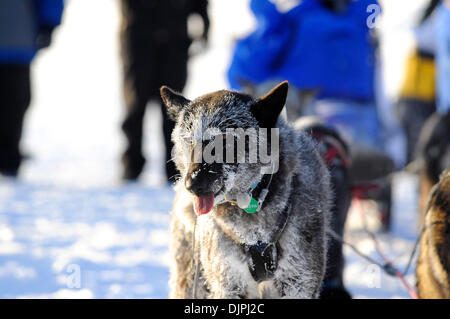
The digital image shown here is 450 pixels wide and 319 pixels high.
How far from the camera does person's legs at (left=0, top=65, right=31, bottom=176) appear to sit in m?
6.44

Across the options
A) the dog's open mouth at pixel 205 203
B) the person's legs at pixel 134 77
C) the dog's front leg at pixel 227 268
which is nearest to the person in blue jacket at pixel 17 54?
the person's legs at pixel 134 77

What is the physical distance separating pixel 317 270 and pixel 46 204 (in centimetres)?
388

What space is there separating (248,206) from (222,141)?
26cm

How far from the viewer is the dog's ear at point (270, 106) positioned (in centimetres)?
189

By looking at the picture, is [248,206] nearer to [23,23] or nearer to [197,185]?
[197,185]

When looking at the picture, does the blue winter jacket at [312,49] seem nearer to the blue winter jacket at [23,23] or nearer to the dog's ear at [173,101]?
the dog's ear at [173,101]

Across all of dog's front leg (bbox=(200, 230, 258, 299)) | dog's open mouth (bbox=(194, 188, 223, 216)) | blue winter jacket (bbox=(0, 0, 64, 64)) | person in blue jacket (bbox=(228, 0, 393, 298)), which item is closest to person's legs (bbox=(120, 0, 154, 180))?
blue winter jacket (bbox=(0, 0, 64, 64))

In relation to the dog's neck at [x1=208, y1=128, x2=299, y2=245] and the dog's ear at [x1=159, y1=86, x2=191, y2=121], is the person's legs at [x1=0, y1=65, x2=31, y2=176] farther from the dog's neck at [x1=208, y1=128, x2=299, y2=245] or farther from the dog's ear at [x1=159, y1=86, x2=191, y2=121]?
the dog's neck at [x1=208, y1=128, x2=299, y2=245]

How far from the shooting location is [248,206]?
1.97m

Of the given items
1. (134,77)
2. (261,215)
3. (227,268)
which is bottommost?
(227,268)

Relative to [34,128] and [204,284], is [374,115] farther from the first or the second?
[34,128]

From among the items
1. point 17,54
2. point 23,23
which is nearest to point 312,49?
point 23,23
